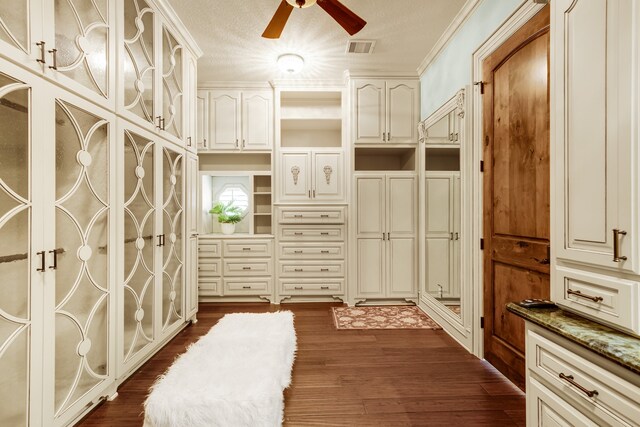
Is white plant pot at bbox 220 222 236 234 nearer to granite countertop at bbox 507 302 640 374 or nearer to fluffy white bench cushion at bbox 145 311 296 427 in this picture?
fluffy white bench cushion at bbox 145 311 296 427

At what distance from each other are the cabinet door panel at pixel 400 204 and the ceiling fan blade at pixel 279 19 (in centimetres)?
220

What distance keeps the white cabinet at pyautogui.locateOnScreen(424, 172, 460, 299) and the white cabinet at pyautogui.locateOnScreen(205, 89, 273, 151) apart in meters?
2.20

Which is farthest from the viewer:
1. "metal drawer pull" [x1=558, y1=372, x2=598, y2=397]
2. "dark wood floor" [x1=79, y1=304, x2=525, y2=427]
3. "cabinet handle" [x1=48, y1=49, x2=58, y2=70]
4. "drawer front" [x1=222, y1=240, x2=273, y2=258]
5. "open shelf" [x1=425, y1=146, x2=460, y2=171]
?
"drawer front" [x1=222, y1=240, x2=273, y2=258]

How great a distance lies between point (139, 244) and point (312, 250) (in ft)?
7.13

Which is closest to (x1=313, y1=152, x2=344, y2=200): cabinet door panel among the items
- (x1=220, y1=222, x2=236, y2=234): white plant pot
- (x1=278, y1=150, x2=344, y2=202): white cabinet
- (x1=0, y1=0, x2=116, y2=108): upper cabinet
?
(x1=278, y1=150, x2=344, y2=202): white cabinet

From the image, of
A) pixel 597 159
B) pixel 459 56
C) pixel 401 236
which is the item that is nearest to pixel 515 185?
pixel 597 159

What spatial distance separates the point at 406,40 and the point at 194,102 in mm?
2296

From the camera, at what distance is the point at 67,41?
1614 mm

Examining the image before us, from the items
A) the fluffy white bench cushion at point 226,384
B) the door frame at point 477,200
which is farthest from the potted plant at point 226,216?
the door frame at point 477,200

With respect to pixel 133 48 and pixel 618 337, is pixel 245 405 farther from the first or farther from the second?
pixel 133 48

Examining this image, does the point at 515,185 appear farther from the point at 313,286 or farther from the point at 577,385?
the point at 313,286

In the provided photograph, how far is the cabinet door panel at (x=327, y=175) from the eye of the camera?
407 centimetres

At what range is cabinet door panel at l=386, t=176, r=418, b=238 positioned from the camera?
13.0 feet

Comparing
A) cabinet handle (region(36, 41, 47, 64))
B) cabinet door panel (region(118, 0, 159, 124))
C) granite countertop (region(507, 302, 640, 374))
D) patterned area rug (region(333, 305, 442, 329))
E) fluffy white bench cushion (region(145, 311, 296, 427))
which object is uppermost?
cabinet door panel (region(118, 0, 159, 124))
